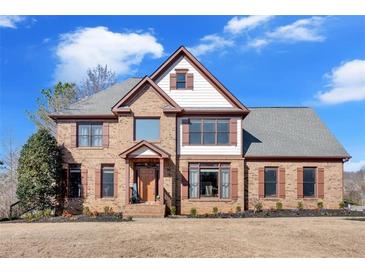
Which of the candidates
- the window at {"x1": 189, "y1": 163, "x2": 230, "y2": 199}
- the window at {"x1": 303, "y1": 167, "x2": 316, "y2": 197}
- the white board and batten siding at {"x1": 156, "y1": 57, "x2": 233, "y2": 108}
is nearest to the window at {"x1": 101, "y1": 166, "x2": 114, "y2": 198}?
the window at {"x1": 189, "y1": 163, "x2": 230, "y2": 199}

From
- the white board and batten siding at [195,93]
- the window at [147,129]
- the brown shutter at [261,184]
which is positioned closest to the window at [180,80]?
the white board and batten siding at [195,93]

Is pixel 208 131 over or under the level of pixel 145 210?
over

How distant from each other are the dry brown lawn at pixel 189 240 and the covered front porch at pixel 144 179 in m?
4.30

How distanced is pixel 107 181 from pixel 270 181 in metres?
9.80

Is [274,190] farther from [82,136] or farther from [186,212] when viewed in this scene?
[82,136]

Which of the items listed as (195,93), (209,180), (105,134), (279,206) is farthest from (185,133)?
(279,206)

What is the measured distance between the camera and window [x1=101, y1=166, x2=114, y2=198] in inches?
1022

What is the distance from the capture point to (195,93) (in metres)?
25.8

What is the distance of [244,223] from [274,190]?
676cm

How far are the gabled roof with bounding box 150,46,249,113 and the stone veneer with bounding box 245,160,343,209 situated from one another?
3921mm

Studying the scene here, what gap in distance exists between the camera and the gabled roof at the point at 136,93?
25062 mm

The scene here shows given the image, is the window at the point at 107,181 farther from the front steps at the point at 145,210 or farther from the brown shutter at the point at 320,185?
the brown shutter at the point at 320,185

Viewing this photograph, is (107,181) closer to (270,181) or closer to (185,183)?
(185,183)

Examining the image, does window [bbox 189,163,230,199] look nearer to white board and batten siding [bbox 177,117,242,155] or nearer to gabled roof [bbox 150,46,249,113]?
white board and batten siding [bbox 177,117,242,155]
